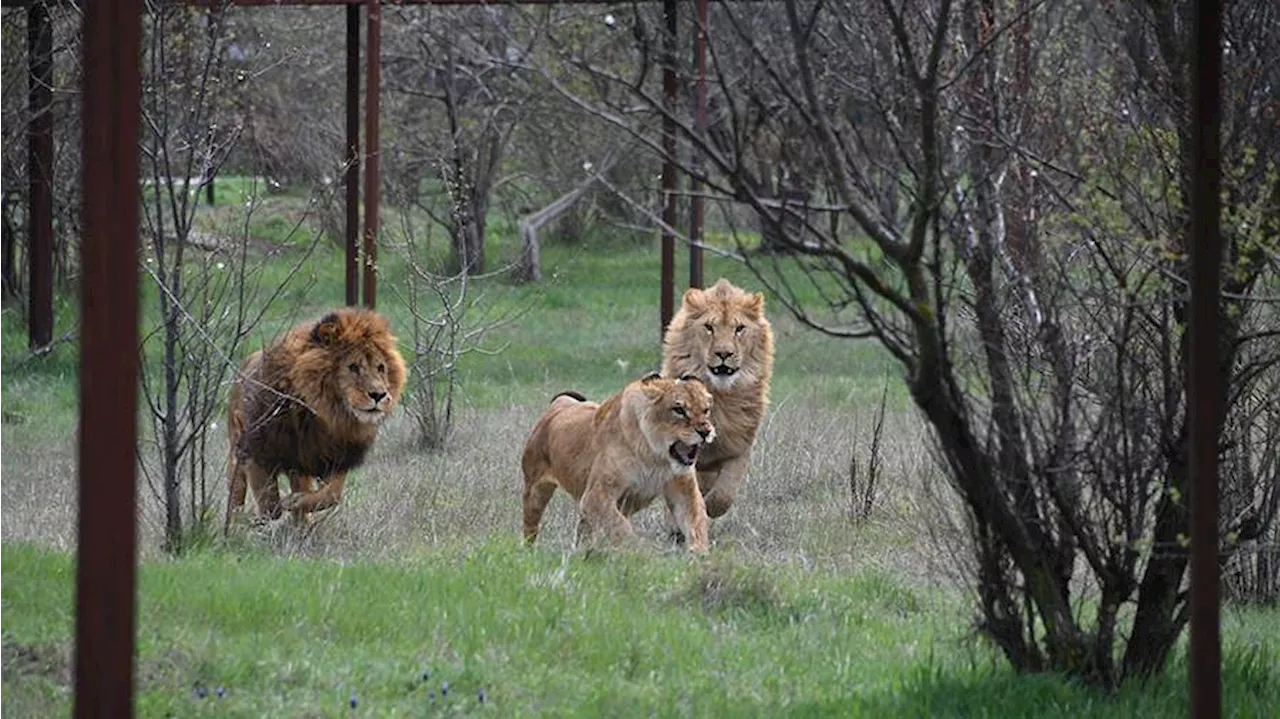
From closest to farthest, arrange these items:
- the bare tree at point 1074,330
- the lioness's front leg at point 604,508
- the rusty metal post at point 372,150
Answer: the bare tree at point 1074,330 < the lioness's front leg at point 604,508 < the rusty metal post at point 372,150

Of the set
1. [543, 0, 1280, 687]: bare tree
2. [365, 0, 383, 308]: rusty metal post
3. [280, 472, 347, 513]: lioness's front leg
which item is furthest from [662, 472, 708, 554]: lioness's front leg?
[365, 0, 383, 308]: rusty metal post

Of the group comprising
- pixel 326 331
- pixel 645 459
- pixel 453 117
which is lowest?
pixel 645 459

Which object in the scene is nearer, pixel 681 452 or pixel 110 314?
pixel 110 314

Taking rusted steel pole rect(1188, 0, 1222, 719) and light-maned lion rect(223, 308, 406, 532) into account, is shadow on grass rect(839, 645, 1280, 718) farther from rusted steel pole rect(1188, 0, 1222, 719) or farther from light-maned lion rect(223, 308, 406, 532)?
light-maned lion rect(223, 308, 406, 532)

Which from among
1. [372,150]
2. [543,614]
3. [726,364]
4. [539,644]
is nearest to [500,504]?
[726,364]

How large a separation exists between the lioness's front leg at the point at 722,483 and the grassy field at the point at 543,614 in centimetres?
19

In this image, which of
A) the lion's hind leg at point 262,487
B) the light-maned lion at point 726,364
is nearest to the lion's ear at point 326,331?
the lion's hind leg at point 262,487

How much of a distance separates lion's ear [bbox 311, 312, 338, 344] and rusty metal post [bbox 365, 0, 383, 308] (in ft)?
11.0

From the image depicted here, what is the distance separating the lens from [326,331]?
35.7ft

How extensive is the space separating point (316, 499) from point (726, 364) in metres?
2.45

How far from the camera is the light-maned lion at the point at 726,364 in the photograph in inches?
445

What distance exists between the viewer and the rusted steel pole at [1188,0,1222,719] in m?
4.49

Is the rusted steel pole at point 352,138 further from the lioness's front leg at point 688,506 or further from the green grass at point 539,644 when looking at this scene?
the green grass at point 539,644

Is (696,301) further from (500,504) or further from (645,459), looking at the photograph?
(645,459)
